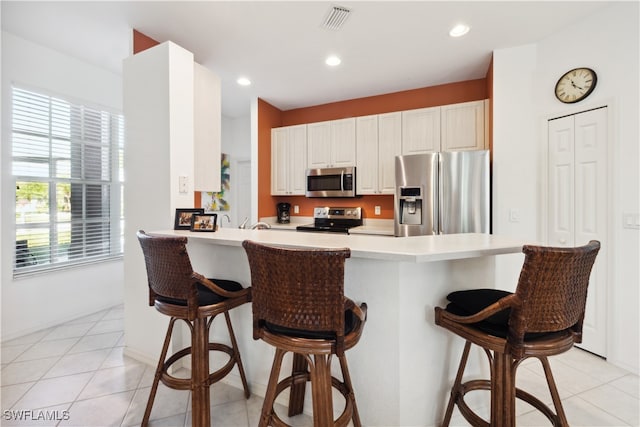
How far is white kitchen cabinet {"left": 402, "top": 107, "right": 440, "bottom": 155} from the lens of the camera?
352cm

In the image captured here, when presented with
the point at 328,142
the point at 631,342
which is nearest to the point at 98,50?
the point at 328,142

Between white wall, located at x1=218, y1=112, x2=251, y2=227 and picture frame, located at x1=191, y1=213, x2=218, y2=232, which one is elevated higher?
white wall, located at x1=218, y1=112, x2=251, y2=227

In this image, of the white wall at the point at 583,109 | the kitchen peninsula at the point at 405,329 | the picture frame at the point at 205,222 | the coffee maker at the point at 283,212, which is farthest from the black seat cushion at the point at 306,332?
the coffee maker at the point at 283,212

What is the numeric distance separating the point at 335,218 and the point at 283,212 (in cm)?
91

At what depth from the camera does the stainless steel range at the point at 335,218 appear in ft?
13.7

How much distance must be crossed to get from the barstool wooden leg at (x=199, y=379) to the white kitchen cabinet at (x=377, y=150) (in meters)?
2.90

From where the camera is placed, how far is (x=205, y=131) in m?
2.66

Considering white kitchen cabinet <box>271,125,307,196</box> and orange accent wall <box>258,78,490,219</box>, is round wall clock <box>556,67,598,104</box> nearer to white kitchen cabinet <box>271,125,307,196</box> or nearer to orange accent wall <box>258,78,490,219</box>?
orange accent wall <box>258,78,490,219</box>

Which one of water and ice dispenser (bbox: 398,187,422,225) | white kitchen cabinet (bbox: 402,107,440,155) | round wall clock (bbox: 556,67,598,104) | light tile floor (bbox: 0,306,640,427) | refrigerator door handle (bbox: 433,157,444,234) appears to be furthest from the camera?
white kitchen cabinet (bbox: 402,107,440,155)

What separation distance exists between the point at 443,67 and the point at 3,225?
450 centimetres

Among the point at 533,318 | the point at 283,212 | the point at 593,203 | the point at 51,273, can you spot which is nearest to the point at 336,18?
the point at 533,318

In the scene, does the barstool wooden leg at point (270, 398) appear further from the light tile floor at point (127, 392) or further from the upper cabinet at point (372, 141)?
the upper cabinet at point (372, 141)

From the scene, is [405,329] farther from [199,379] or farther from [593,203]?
[593,203]

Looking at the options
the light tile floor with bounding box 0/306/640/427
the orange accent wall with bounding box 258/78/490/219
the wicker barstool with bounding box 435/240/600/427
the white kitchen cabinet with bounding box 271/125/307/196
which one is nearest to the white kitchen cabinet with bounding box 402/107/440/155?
the orange accent wall with bounding box 258/78/490/219
